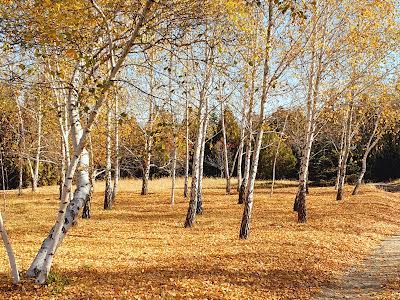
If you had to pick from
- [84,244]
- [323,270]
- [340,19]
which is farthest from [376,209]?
[84,244]

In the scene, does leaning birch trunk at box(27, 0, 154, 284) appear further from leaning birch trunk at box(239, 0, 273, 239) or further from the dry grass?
leaning birch trunk at box(239, 0, 273, 239)

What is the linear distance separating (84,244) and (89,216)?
6248 millimetres

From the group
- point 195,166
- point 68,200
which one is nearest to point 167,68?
point 68,200

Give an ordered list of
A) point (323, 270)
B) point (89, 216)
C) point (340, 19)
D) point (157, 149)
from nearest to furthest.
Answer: point (157, 149) → point (323, 270) → point (340, 19) → point (89, 216)

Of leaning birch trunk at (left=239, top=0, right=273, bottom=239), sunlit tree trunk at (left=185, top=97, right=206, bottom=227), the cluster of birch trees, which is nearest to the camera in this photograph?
the cluster of birch trees

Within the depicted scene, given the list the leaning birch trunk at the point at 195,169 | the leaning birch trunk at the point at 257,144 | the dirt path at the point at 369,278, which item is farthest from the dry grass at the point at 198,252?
the leaning birch trunk at the point at 257,144

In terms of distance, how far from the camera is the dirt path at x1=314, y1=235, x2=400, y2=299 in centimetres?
796

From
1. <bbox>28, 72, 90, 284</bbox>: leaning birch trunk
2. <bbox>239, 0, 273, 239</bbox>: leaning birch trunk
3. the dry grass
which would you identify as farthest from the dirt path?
<bbox>28, 72, 90, 284</bbox>: leaning birch trunk

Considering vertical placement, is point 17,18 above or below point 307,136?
above

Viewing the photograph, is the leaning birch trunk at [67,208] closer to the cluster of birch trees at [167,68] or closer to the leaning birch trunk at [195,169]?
the cluster of birch trees at [167,68]

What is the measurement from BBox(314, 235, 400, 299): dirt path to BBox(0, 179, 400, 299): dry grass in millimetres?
292

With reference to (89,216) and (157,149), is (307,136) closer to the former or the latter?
(89,216)

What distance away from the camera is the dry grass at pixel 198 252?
7504 millimetres

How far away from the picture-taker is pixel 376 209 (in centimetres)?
2066
